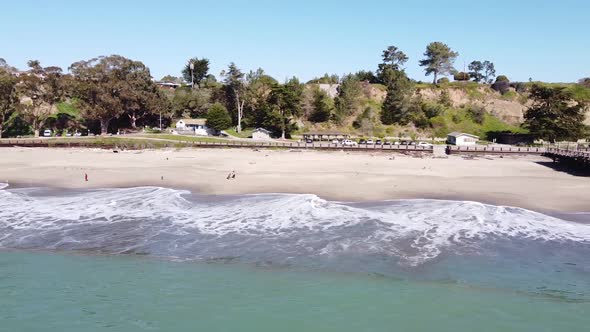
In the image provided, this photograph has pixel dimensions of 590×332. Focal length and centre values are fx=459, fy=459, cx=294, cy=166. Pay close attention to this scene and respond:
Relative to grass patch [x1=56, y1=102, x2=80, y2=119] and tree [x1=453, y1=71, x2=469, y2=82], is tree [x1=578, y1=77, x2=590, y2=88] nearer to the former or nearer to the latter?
tree [x1=453, y1=71, x2=469, y2=82]

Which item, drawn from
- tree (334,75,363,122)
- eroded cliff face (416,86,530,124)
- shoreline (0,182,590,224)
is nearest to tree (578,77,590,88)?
eroded cliff face (416,86,530,124)

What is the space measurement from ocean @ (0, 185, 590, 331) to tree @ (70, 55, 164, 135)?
1937 inches

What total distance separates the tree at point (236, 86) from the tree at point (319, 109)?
13847mm

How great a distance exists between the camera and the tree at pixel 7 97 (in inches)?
2872

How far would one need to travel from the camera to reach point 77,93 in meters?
78.1

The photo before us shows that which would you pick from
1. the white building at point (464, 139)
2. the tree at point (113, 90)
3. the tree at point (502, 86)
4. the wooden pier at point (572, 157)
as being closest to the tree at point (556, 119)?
the white building at point (464, 139)

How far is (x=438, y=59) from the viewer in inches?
4245

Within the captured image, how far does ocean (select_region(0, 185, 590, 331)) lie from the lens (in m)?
14.3

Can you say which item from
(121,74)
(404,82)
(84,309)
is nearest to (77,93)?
(121,74)

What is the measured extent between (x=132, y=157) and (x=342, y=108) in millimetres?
47005

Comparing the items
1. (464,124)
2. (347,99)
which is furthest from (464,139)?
(347,99)

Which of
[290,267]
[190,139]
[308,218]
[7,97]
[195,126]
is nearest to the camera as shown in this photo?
[290,267]

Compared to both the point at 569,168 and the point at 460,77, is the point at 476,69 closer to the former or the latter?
the point at 460,77

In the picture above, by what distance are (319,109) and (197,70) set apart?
38.5m
